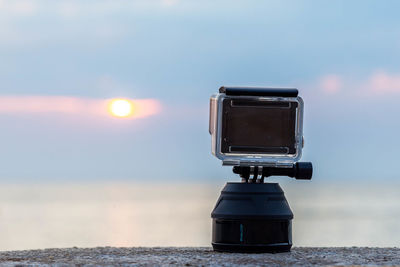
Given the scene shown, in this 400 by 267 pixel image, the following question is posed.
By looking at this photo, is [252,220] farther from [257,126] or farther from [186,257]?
[257,126]

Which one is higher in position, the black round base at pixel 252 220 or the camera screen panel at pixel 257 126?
the camera screen panel at pixel 257 126

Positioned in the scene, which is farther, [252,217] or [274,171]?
[274,171]

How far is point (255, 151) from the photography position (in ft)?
35.0

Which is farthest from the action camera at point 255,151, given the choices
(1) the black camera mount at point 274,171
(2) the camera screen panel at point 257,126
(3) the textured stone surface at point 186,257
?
(3) the textured stone surface at point 186,257

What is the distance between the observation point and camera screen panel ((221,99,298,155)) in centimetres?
1059

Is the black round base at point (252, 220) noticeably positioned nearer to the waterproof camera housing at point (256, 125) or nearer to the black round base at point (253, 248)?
the black round base at point (253, 248)

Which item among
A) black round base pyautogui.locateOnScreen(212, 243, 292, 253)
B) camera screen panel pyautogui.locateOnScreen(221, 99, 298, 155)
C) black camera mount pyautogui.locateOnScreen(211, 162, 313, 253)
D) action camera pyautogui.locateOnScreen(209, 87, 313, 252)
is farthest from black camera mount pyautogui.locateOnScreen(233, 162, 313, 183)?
black round base pyautogui.locateOnScreen(212, 243, 292, 253)

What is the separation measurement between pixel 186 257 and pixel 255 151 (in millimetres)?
1548

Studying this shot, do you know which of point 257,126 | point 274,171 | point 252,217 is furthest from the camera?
point 274,171

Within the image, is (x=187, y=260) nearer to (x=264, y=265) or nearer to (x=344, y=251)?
(x=264, y=265)

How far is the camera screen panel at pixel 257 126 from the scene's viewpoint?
34.7 ft

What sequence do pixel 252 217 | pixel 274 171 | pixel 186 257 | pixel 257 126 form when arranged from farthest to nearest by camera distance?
pixel 274 171 < pixel 257 126 < pixel 252 217 < pixel 186 257

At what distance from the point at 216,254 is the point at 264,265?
1.16 meters

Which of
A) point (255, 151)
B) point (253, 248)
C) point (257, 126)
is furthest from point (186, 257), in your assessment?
point (257, 126)
